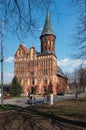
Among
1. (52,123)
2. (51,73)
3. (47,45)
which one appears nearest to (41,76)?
A: (51,73)

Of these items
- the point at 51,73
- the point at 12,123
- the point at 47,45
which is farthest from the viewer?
the point at 47,45

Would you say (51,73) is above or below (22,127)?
above

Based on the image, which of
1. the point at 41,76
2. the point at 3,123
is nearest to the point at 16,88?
the point at 41,76

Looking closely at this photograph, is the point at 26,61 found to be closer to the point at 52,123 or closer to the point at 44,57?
the point at 44,57

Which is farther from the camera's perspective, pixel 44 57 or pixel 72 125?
pixel 44 57

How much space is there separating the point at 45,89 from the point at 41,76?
5.11 m

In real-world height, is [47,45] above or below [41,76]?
above

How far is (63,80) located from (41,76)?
27.9 meters

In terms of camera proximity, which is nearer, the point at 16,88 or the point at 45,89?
the point at 16,88

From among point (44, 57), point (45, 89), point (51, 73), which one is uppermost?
point (44, 57)

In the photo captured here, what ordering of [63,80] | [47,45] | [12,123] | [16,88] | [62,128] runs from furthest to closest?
[63,80]
[47,45]
[16,88]
[12,123]
[62,128]

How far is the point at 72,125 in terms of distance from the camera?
1209 cm

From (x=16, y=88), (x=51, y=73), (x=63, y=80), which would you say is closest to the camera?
(x=16, y=88)

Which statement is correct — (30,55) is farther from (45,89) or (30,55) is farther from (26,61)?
(45,89)
